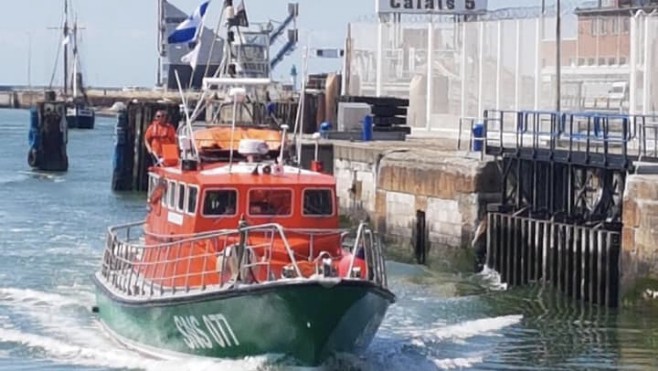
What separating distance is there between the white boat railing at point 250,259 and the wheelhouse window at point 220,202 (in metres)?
0.45

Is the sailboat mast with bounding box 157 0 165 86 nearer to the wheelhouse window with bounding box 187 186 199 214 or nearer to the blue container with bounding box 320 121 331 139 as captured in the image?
the blue container with bounding box 320 121 331 139

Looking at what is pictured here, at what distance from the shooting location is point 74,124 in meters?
119

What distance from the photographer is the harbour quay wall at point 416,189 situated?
33781mm

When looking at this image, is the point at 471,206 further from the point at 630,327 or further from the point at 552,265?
the point at 630,327

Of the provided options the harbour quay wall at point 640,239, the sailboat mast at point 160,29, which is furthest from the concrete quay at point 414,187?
the sailboat mast at point 160,29

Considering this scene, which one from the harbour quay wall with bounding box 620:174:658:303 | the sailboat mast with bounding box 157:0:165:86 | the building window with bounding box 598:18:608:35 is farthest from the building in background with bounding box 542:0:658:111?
the sailboat mast with bounding box 157:0:165:86

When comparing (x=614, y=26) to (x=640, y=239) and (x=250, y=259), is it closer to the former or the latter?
(x=640, y=239)

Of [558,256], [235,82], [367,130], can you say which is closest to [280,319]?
[235,82]

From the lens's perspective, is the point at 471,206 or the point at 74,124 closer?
the point at 471,206

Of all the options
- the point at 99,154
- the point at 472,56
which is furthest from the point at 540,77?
the point at 99,154

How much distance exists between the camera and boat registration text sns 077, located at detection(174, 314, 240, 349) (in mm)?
20734

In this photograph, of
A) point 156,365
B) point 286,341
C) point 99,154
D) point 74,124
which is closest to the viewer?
point 286,341

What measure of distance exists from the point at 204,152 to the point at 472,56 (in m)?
22.4

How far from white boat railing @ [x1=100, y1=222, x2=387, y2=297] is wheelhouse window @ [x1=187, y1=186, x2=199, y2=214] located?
365mm
